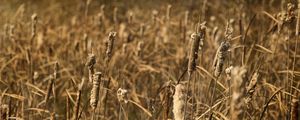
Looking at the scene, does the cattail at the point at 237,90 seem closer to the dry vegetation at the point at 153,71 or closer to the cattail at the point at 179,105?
the dry vegetation at the point at 153,71

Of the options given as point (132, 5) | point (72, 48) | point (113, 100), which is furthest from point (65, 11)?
point (113, 100)

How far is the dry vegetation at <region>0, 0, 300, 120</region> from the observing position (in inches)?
62.9

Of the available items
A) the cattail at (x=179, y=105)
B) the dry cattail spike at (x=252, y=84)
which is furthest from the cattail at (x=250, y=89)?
the cattail at (x=179, y=105)

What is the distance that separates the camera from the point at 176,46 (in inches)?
144

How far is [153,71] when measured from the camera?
3082mm

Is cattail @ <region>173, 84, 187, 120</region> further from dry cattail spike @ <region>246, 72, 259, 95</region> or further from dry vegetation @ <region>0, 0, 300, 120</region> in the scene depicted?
dry cattail spike @ <region>246, 72, 259, 95</region>

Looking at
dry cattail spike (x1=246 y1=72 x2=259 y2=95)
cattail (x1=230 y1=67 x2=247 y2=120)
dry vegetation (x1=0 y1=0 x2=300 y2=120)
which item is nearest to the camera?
cattail (x1=230 y1=67 x2=247 y2=120)

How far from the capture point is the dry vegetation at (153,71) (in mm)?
1598

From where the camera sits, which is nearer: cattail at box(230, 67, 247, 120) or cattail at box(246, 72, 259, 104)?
cattail at box(230, 67, 247, 120)

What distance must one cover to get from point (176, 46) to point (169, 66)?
48 centimetres

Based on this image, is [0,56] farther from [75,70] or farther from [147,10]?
[147,10]

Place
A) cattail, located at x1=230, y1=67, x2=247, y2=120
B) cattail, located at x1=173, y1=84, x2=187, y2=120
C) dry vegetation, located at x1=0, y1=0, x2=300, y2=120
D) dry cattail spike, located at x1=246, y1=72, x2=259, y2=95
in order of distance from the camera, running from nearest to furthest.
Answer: cattail, located at x1=230, y1=67, x2=247, y2=120, cattail, located at x1=173, y1=84, x2=187, y2=120, dry cattail spike, located at x1=246, y1=72, x2=259, y2=95, dry vegetation, located at x1=0, y1=0, x2=300, y2=120

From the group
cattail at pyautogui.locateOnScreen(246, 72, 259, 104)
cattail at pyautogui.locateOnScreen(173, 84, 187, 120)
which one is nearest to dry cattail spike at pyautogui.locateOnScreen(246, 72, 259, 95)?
cattail at pyautogui.locateOnScreen(246, 72, 259, 104)

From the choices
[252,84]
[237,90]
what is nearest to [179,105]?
[237,90]
